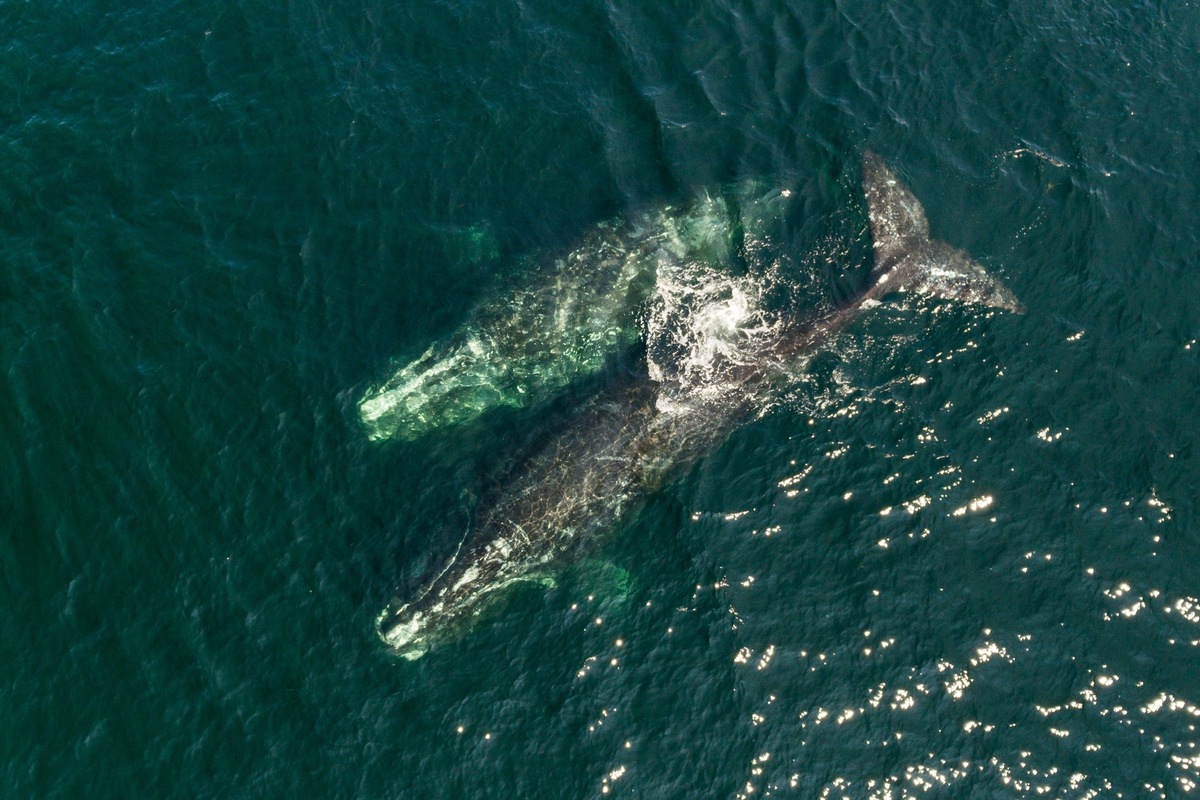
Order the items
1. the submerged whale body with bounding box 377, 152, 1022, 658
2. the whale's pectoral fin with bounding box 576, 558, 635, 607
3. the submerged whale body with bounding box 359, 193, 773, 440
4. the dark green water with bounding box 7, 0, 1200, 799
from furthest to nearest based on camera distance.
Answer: the submerged whale body with bounding box 359, 193, 773, 440 < the submerged whale body with bounding box 377, 152, 1022, 658 < the whale's pectoral fin with bounding box 576, 558, 635, 607 < the dark green water with bounding box 7, 0, 1200, 799

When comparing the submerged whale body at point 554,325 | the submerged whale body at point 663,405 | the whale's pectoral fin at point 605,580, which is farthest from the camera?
the submerged whale body at point 554,325

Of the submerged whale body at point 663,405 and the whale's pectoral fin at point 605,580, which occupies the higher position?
the submerged whale body at point 663,405

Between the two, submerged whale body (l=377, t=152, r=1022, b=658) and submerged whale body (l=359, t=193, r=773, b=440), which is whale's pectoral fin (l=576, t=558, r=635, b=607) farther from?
submerged whale body (l=359, t=193, r=773, b=440)

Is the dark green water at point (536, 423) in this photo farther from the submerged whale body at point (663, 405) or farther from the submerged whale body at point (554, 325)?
the submerged whale body at point (554, 325)

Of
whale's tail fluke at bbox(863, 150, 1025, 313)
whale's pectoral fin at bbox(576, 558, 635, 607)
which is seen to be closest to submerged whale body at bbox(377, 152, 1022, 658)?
whale's tail fluke at bbox(863, 150, 1025, 313)

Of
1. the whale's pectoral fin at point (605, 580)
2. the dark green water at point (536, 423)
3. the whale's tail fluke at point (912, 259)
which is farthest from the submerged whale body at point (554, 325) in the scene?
the whale's pectoral fin at point (605, 580)
